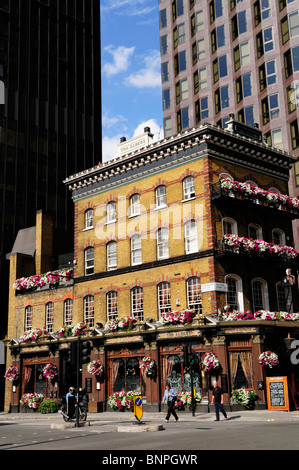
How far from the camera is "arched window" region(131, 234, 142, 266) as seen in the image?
114 ft

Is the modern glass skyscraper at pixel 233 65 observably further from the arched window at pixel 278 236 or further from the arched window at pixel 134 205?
the arched window at pixel 134 205

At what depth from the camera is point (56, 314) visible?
39031mm

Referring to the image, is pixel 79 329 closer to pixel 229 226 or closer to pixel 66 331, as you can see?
pixel 66 331

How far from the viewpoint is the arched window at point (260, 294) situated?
3254 cm

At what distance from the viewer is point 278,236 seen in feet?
117

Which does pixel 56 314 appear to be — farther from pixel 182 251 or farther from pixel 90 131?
pixel 90 131

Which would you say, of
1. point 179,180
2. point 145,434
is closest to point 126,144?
point 179,180

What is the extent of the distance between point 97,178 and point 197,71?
95.2 ft

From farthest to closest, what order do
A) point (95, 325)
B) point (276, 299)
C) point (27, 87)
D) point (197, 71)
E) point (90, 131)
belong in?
point (90, 131), point (27, 87), point (197, 71), point (95, 325), point (276, 299)

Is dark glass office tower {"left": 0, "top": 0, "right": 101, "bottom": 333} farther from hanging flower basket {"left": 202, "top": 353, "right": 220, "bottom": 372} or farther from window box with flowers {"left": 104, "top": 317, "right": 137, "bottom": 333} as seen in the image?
hanging flower basket {"left": 202, "top": 353, "right": 220, "bottom": 372}

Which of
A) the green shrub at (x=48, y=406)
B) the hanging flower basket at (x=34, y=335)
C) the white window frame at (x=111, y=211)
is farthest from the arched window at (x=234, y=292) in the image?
the hanging flower basket at (x=34, y=335)

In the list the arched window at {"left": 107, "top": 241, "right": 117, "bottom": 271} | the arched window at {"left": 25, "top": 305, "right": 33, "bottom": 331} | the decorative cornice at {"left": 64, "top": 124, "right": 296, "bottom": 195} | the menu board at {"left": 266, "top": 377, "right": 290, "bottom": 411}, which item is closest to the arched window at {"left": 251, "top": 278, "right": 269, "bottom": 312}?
the menu board at {"left": 266, "top": 377, "right": 290, "bottom": 411}

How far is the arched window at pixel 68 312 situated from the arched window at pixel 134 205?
783 centimetres

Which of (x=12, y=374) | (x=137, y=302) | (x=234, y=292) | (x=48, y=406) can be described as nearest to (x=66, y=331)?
(x=48, y=406)
